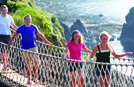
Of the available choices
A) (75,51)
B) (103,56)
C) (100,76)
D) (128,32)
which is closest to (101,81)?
(100,76)

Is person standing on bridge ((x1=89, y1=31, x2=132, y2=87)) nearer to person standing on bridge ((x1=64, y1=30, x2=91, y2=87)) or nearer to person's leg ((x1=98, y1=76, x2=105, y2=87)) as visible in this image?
person's leg ((x1=98, y1=76, x2=105, y2=87))

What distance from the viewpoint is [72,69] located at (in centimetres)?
676

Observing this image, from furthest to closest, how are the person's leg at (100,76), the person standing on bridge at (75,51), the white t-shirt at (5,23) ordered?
1. the white t-shirt at (5,23)
2. the person standing on bridge at (75,51)
3. the person's leg at (100,76)

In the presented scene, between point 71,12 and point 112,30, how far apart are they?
13454 millimetres

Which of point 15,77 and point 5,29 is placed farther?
point 5,29

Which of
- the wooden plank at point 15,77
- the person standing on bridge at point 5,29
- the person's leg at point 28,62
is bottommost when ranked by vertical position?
the wooden plank at point 15,77

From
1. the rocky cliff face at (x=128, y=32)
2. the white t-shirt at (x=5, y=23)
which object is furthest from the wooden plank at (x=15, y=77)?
the rocky cliff face at (x=128, y=32)

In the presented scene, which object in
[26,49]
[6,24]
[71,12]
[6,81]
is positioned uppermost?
[71,12]

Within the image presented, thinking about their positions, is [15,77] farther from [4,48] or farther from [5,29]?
[5,29]

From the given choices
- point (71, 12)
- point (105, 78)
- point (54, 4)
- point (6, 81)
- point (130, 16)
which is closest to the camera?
point (105, 78)

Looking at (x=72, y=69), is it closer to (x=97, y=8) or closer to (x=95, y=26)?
(x=95, y=26)

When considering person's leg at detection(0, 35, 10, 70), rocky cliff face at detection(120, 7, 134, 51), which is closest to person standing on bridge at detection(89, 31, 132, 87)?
person's leg at detection(0, 35, 10, 70)

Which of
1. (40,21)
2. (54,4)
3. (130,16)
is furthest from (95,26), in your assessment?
(40,21)

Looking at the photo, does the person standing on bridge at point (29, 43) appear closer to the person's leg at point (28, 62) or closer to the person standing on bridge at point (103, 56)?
the person's leg at point (28, 62)
